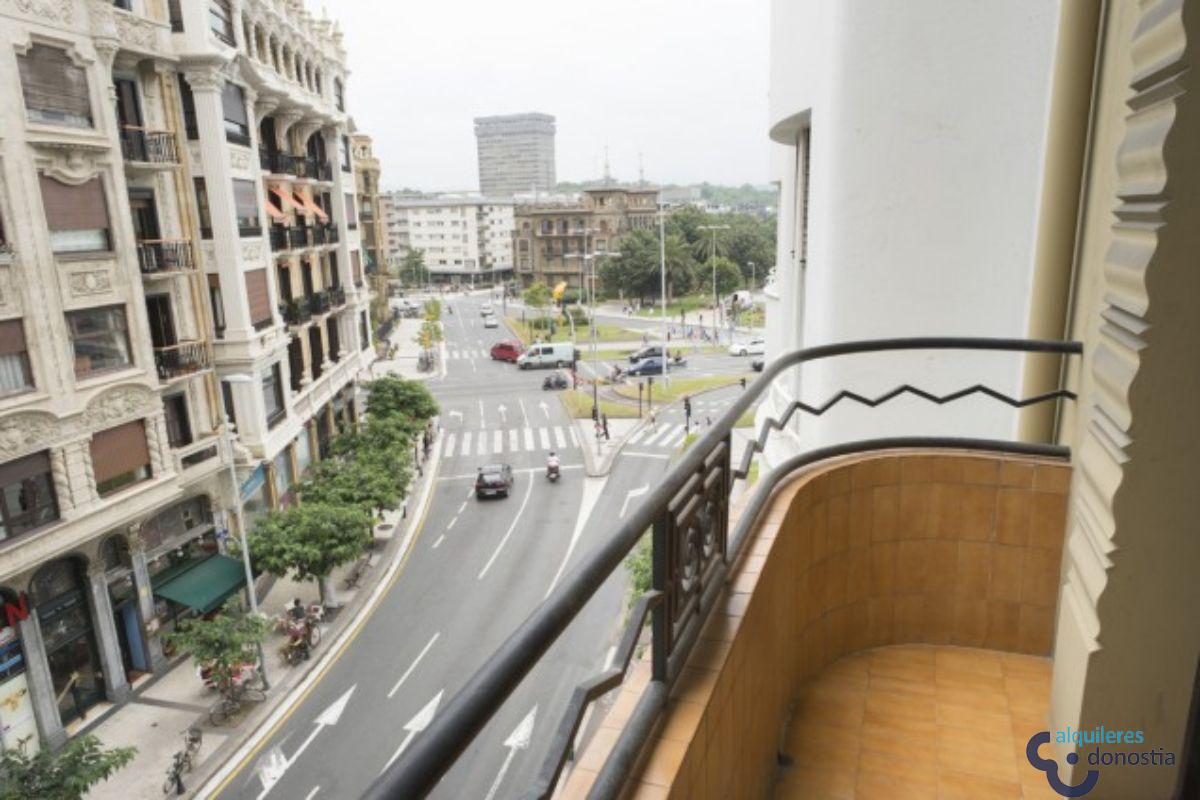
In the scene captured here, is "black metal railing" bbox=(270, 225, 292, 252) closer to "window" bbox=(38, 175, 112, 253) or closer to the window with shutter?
the window with shutter

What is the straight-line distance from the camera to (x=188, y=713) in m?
14.3

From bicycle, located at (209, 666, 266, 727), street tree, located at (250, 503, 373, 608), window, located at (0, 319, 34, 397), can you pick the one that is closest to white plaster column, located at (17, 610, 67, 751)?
bicycle, located at (209, 666, 266, 727)

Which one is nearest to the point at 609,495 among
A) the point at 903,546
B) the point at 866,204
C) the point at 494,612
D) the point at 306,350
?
the point at 494,612

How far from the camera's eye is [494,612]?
18.4 meters

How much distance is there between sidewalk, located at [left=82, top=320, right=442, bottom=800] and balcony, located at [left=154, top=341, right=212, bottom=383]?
573 centimetres

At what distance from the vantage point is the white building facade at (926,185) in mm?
6973

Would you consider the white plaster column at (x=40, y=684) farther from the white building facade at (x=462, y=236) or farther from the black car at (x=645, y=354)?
the white building facade at (x=462, y=236)

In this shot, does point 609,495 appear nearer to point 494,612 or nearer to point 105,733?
point 494,612

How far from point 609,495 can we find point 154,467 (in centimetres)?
1475

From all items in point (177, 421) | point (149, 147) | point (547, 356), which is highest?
point (149, 147)

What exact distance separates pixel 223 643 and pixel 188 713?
1938 millimetres

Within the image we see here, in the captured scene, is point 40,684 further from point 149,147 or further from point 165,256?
point 149,147

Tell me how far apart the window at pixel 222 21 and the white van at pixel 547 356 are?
32.5 meters

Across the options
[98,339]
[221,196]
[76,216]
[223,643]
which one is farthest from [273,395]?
[223,643]
